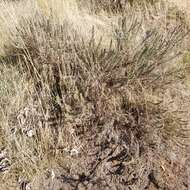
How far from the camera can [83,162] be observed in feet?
8.53

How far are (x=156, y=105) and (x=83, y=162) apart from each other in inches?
25.2

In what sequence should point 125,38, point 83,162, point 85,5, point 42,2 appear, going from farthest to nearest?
point 85,5 → point 42,2 → point 125,38 → point 83,162

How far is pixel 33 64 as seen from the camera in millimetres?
2932

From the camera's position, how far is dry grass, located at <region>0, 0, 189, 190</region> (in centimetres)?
251

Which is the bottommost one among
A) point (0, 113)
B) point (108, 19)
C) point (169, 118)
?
point (0, 113)

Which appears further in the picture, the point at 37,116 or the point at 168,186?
the point at 37,116

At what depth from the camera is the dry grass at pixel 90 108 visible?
2514 millimetres

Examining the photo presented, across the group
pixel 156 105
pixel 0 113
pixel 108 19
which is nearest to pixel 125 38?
pixel 156 105

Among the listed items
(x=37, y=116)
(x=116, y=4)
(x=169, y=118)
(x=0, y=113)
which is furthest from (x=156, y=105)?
(x=116, y=4)

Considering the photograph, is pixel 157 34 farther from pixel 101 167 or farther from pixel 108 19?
pixel 101 167

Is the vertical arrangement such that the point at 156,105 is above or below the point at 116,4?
below

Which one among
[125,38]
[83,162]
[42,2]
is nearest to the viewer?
[83,162]

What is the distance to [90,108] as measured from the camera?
2.73 metres

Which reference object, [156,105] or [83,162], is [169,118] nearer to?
[156,105]
